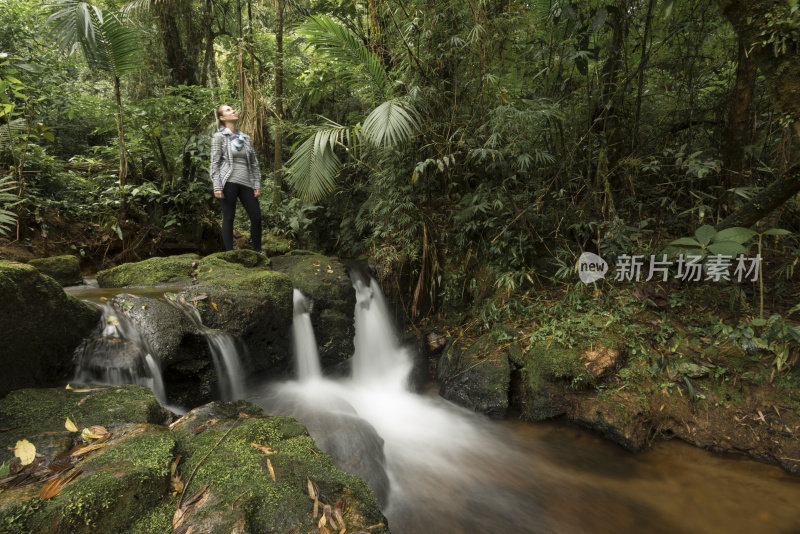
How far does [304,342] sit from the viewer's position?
449cm

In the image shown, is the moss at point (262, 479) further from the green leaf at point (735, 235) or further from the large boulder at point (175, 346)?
the green leaf at point (735, 235)

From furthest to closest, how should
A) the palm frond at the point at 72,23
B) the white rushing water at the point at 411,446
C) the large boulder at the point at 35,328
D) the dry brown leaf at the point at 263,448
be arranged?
the palm frond at the point at 72,23 < the white rushing water at the point at 411,446 < the large boulder at the point at 35,328 < the dry brown leaf at the point at 263,448

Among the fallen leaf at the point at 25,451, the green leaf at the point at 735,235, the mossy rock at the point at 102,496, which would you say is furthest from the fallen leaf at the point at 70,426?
the green leaf at the point at 735,235

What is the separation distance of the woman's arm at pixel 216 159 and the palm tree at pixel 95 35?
1.44 meters

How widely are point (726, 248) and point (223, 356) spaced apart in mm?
4509

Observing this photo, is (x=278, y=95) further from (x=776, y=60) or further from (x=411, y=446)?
(x=776, y=60)

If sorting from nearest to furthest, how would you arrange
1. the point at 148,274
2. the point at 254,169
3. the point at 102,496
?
the point at 102,496
the point at 148,274
the point at 254,169

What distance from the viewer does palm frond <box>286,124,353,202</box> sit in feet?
15.2

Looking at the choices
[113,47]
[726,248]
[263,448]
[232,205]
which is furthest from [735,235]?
[113,47]

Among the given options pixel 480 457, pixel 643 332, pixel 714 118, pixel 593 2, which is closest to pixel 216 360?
pixel 480 457

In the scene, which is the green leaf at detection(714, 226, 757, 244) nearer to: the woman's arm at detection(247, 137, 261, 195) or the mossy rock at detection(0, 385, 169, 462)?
the mossy rock at detection(0, 385, 169, 462)

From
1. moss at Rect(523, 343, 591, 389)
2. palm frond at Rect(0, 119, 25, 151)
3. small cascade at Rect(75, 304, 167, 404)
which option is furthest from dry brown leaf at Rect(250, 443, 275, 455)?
palm frond at Rect(0, 119, 25, 151)

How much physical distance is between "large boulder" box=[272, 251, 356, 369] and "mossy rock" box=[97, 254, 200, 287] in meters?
1.25

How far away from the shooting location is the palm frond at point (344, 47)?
4.20 meters
